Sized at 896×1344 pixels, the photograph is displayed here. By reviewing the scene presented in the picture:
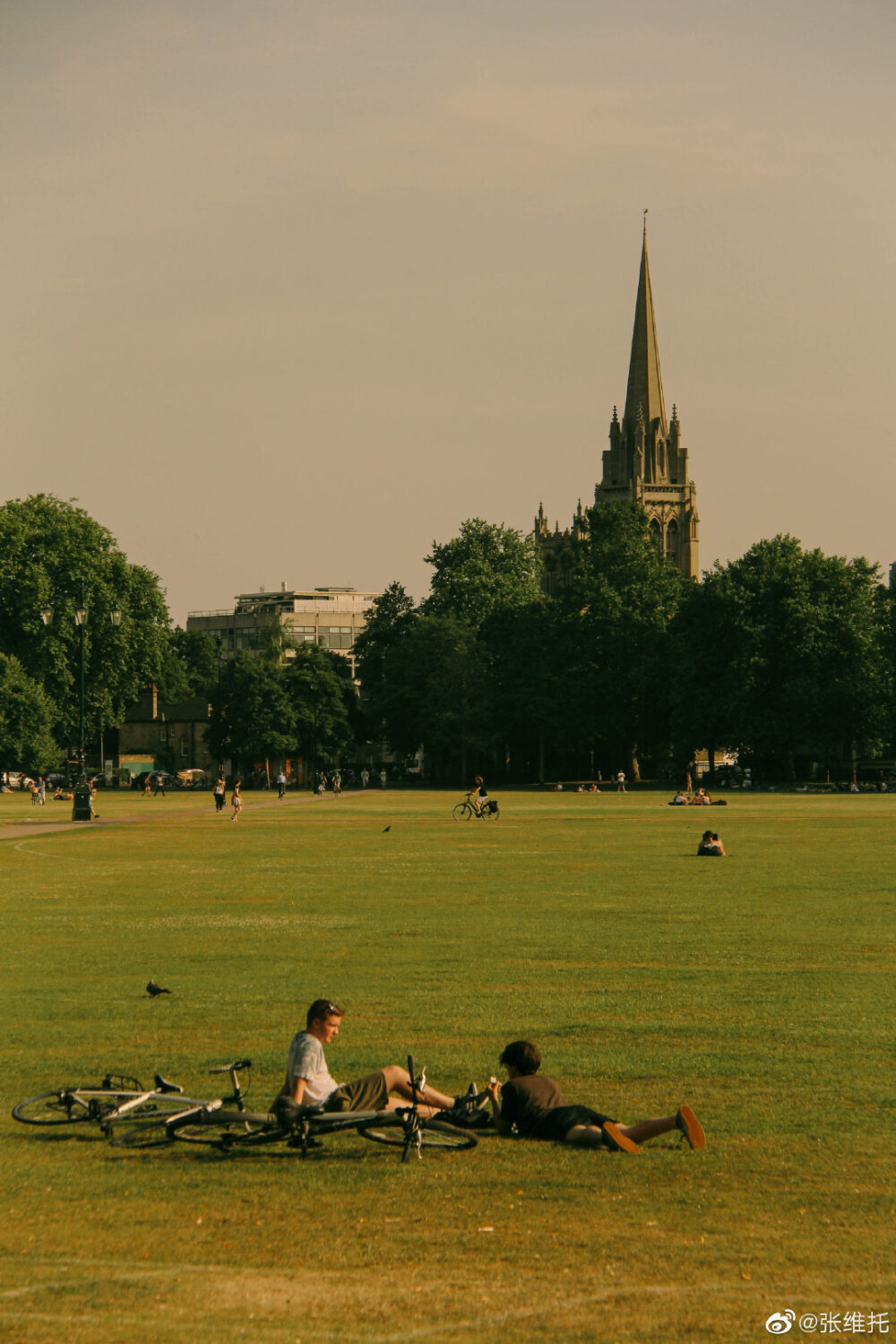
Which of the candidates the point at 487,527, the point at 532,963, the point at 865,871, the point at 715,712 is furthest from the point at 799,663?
the point at 532,963

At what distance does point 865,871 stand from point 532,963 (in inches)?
533

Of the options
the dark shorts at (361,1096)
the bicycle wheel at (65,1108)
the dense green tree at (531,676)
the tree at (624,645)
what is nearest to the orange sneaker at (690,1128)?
the dark shorts at (361,1096)

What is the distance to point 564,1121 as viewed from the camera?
9180 mm

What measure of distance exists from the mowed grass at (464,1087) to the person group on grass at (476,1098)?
0.58 feet

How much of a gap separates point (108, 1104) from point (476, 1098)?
241 cm

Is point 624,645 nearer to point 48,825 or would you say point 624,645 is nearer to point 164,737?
point 48,825

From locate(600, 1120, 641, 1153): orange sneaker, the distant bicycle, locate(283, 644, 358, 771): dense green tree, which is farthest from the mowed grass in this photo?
locate(283, 644, 358, 771): dense green tree

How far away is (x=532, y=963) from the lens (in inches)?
633

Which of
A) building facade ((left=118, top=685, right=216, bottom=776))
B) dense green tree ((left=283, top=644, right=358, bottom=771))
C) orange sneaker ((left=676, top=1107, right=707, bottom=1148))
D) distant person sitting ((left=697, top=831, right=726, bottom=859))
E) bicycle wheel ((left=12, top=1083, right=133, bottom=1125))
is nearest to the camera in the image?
orange sneaker ((left=676, top=1107, right=707, bottom=1148))

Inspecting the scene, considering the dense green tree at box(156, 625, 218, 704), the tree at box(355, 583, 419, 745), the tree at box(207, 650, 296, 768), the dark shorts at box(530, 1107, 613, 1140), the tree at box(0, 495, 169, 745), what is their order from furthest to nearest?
the dense green tree at box(156, 625, 218, 704), the tree at box(355, 583, 419, 745), the tree at box(207, 650, 296, 768), the tree at box(0, 495, 169, 745), the dark shorts at box(530, 1107, 613, 1140)

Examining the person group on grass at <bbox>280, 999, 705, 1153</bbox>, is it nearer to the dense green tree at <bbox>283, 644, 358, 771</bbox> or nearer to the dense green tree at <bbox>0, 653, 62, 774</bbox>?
the dense green tree at <bbox>0, 653, 62, 774</bbox>

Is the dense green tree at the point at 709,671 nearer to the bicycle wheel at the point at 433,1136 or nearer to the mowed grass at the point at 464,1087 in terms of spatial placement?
the mowed grass at the point at 464,1087

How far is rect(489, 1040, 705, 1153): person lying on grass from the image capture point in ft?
29.1

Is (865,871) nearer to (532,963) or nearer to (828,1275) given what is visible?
(532,963)
